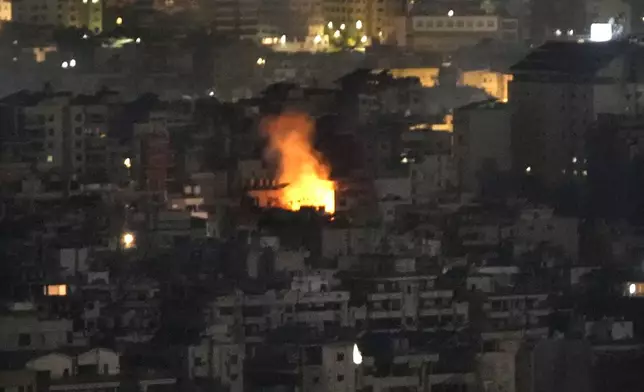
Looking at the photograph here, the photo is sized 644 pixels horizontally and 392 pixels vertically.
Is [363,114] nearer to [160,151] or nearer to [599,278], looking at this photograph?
[160,151]

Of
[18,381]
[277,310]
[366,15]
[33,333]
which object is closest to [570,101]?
[366,15]

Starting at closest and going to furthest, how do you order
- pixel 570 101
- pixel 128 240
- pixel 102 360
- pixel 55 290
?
1. pixel 102 360
2. pixel 55 290
3. pixel 128 240
4. pixel 570 101

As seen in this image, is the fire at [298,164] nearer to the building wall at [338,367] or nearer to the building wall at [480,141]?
the building wall at [480,141]

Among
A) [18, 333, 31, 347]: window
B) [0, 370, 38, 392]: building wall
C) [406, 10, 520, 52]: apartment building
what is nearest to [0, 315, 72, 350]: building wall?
[18, 333, 31, 347]: window

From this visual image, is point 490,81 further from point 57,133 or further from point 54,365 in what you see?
point 54,365

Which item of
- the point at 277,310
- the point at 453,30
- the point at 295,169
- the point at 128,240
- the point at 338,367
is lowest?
the point at 338,367

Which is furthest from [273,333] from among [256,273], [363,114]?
[363,114]
